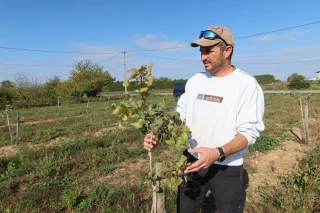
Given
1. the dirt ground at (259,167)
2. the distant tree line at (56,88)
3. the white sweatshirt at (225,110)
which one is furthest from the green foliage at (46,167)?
the distant tree line at (56,88)

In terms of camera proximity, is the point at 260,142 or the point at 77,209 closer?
the point at 77,209

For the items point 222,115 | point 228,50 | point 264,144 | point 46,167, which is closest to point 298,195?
point 222,115

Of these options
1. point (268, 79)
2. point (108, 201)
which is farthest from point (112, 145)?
point (268, 79)

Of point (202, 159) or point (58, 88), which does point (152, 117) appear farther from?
point (58, 88)

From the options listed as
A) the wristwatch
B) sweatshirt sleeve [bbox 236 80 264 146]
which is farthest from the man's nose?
the wristwatch

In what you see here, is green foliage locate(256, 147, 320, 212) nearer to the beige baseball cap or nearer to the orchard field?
the orchard field

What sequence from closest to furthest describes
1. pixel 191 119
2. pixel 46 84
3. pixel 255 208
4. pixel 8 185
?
pixel 191 119 → pixel 255 208 → pixel 8 185 → pixel 46 84

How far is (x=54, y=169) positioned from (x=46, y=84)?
3160 cm

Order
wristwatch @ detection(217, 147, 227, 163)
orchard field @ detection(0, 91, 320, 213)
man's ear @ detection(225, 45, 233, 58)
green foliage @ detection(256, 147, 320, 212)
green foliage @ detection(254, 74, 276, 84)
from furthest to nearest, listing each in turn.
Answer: green foliage @ detection(254, 74, 276, 84), orchard field @ detection(0, 91, 320, 213), green foliage @ detection(256, 147, 320, 212), man's ear @ detection(225, 45, 233, 58), wristwatch @ detection(217, 147, 227, 163)

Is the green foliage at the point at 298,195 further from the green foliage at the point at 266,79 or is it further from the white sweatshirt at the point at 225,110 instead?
the green foliage at the point at 266,79

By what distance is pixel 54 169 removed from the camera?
17.7ft

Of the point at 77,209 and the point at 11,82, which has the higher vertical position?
the point at 11,82

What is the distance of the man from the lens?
192 cm

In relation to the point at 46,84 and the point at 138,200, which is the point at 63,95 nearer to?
the point at 46,84
